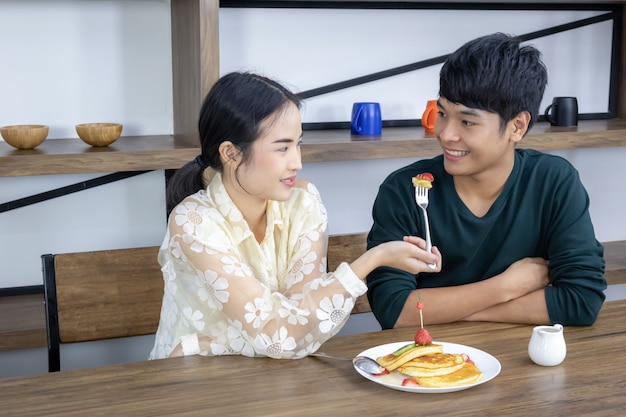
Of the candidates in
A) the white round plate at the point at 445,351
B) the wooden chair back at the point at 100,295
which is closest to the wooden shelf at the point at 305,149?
the wooden chair back at the point at 100,295

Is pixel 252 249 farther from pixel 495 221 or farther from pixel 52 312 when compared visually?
pixel 495 221

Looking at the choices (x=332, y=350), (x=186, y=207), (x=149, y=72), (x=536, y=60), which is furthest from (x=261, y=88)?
(x=149, y=72)

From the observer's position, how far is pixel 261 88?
170 cm

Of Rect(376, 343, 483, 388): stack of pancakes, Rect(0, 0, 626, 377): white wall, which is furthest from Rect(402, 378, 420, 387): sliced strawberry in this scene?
Rect(0, 0, 626, 377): white wall

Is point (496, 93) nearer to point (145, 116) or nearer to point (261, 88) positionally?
point (261, 88)

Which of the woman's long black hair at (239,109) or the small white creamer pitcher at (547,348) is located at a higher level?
the woman's long black hair at (239,109)

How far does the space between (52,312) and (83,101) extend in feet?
3.33

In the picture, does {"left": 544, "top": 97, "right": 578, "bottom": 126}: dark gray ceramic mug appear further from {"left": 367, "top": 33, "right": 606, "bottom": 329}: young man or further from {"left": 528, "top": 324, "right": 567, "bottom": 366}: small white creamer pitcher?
{"left": 528, "top": 324, "right": 567, "bottom": 366}: small white creamer pitcher

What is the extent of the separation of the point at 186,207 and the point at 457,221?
64cm

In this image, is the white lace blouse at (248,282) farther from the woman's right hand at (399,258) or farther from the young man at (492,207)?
the young man at (492,207)

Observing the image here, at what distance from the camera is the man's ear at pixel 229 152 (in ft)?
5.59

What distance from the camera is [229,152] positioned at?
171 cm

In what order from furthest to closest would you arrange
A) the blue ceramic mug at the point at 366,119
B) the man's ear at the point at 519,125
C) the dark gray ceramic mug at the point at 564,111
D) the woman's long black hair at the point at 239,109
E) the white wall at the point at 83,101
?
the dark gray ceramic mug at the point at 564,111, the blue ceramic mug at the point at 366,119, the white wall at the point at 83,101, the man's ear at the point at 519,125, the woman's long black hair at the point at 239,109

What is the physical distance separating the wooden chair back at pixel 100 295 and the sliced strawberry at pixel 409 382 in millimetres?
762
